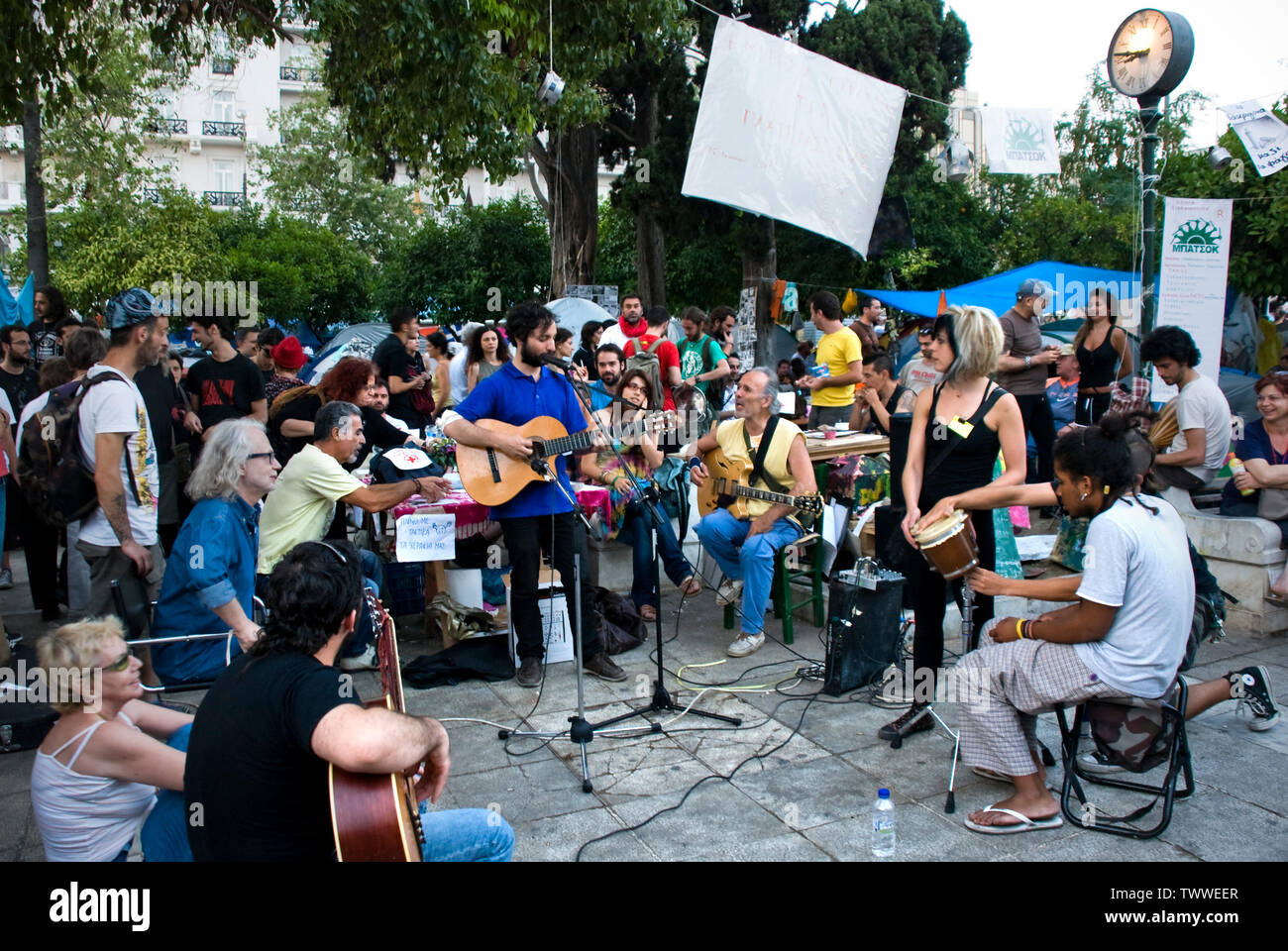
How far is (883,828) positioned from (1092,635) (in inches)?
39.5

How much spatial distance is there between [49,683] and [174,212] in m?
18.5

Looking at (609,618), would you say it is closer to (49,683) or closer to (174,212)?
(49,683)

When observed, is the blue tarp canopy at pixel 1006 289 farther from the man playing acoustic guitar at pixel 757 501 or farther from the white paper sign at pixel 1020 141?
the man playing acoustic guitar at pixel 757 501

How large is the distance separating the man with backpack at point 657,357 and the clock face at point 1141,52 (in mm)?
3992

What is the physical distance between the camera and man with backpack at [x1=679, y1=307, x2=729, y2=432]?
962cm

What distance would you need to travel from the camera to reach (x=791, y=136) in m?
9.61

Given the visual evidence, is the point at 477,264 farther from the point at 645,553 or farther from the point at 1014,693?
the point at 1014,693

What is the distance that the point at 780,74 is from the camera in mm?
9555

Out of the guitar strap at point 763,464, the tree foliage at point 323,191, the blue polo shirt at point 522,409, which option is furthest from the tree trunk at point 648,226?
the tree foliage at point 323,191

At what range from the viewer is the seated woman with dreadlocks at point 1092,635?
3.47 meters

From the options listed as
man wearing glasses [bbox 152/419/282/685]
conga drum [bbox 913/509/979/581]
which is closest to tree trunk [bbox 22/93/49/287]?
man wearing glasses [bbox 152/419/282/685]

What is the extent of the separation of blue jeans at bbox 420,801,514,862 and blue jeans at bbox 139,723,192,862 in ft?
2.33

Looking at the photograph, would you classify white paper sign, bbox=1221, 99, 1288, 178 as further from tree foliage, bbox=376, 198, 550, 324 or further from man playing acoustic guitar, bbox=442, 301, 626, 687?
tree foliage, bbox=376, 198, 550, 324

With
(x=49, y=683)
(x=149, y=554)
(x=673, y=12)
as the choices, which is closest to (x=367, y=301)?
(x=673, y=12)
